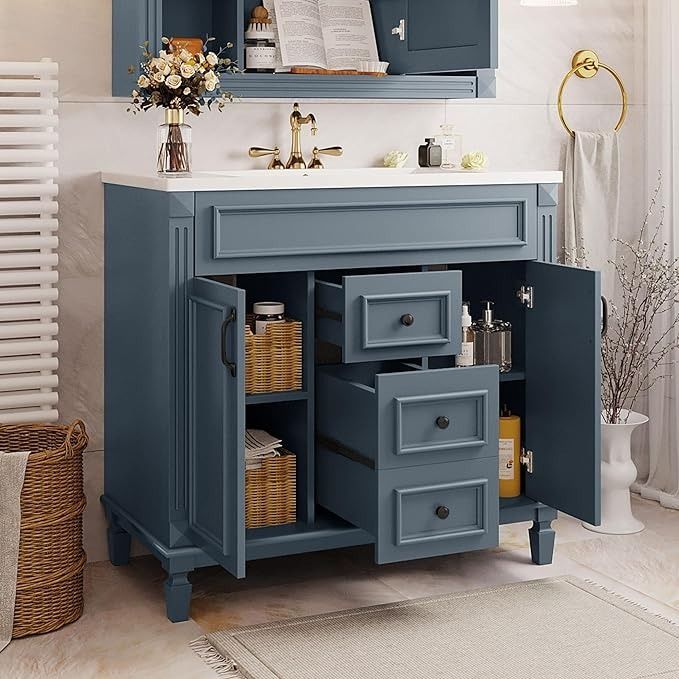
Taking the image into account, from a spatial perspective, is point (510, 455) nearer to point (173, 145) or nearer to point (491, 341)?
point (491, 341)

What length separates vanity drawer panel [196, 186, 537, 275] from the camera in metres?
2.55

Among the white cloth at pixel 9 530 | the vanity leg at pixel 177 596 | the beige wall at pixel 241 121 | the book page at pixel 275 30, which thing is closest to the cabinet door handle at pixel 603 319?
the beige wall at pixel 241 121

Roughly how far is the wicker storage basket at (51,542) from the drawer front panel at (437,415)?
68 cm

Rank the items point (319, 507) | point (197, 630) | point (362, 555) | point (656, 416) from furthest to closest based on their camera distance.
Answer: point (656, 416) → point (362, 555) → point (319, 507) → point (197, 630)

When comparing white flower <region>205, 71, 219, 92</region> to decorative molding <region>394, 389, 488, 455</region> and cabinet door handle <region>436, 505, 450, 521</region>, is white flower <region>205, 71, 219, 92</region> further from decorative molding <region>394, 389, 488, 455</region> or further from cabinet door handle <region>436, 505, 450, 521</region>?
cabinet door handle <region>436, 505, 450, 521</region>

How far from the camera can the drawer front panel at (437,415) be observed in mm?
2492

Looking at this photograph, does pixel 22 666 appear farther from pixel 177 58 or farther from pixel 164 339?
pixel 177 58

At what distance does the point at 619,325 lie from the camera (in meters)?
3.59

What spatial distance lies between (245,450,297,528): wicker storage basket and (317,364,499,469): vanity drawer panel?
0.16 metres

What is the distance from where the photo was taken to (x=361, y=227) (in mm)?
2666

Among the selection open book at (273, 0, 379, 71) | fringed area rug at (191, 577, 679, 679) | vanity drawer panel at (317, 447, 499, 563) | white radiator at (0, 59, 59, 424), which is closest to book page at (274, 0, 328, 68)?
open book at (273, 0, 379, 71)

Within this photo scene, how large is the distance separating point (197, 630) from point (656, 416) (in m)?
1.62

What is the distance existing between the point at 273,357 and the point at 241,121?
724 millimetres

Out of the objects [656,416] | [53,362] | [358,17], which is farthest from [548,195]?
[53,362]
